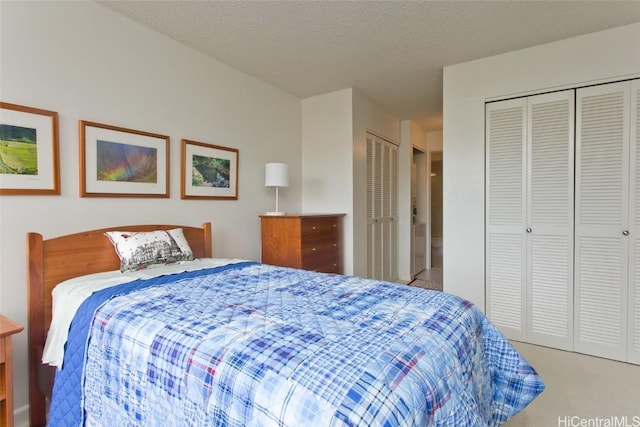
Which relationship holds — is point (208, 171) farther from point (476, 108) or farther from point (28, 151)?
point (476, 108)

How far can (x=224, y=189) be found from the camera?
9.79ft

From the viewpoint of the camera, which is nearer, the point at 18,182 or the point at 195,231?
the point at 18,182

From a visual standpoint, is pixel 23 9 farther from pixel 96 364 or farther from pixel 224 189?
pixel 96 364

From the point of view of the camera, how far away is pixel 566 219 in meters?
2.62

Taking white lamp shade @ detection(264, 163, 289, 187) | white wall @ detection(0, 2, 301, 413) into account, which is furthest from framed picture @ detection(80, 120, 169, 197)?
white lamp shade @ detection(264, 163, 289, 187)

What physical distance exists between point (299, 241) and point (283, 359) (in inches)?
79.8

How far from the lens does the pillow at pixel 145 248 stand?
2002mm

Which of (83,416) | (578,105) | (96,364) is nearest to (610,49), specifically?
(578,105)

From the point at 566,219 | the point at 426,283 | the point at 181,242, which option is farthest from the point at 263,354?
the point at 426,283

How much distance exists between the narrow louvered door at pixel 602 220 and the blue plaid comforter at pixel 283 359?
1.62 m

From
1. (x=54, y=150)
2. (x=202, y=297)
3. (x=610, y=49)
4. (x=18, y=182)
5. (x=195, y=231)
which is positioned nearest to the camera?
(x=202, y=297)

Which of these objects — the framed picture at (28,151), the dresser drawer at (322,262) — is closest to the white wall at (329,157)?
the dresser drawer at (322,262)

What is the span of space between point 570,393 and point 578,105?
2.11 meters

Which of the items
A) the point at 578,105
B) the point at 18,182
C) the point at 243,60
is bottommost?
the point at 18,182
